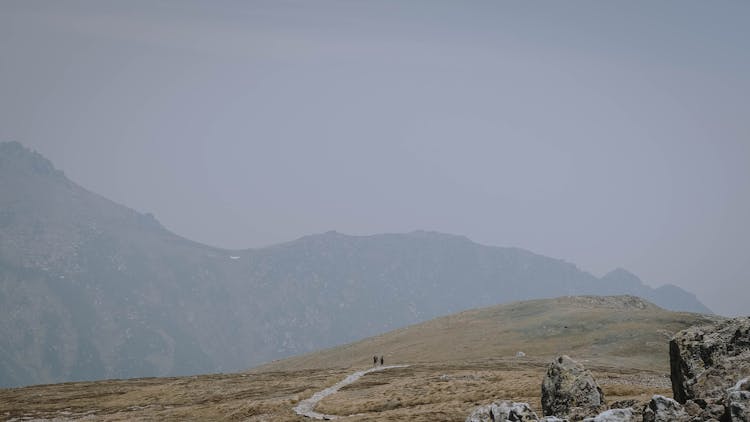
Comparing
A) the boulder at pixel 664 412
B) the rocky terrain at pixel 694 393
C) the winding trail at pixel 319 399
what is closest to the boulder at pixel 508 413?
the rocky terrain at pixel 694 393

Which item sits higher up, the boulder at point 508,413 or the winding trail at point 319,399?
the boulder at point 508,413

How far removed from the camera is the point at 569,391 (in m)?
36.2

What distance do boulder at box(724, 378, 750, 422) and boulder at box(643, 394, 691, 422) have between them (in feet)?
6.88

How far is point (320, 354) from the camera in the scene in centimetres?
18012

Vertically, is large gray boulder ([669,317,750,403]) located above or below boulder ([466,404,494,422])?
above

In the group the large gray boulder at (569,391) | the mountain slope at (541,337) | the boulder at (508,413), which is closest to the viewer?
the boulder at (508,413)

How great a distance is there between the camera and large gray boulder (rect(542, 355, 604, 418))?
35.8 metres

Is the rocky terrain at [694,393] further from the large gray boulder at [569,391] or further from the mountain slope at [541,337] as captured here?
the mountain slope at [541,337]

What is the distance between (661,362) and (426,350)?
52.2 meters

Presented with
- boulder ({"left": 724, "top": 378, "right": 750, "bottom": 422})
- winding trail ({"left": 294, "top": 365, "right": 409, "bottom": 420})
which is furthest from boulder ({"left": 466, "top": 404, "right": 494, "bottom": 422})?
winding trail ({"left": 294, "top": 365, "right": 409, "bottom": 420})

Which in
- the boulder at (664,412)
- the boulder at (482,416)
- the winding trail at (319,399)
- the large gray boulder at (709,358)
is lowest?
the winding trail at (319,399)

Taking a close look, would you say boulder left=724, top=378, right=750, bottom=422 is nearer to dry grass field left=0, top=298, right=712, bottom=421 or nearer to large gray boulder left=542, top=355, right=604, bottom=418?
large gray boulder left=542, top=355, right=604, bottom=418

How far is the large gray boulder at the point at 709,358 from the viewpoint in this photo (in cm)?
2792

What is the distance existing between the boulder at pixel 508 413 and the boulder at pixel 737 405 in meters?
8.56
